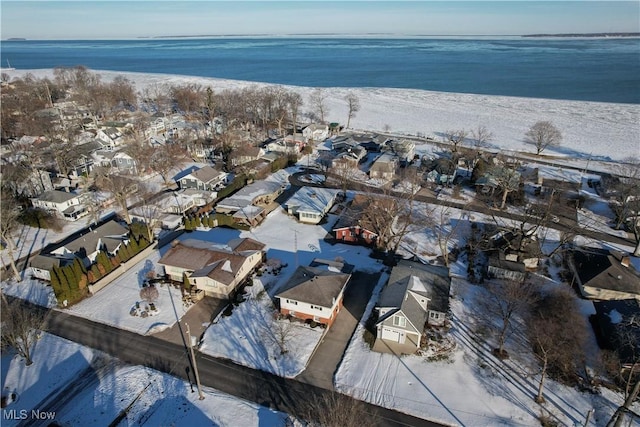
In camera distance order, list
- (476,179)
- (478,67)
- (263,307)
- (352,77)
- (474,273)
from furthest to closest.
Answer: (478,67) → (352,77) → (476,179) → (474,273) → (263,307)

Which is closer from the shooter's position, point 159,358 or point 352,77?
point 159,358

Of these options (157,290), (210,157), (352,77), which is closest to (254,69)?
(352,77)

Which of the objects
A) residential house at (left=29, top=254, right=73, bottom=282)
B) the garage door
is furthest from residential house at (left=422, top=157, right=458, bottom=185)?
residential house at (left=29, top=254, right=73, bottom=282)

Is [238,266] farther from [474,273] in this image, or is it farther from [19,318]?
[474,273]

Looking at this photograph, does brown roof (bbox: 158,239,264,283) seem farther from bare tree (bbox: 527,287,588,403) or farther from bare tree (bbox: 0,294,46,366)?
bare tree (bbox: 527,287,588,403)

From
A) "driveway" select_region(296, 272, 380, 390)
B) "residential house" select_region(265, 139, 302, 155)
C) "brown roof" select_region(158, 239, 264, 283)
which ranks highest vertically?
"residential house" select_region(265, 139, 302, 155)

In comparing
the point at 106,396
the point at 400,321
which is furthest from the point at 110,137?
the point at 400,321
